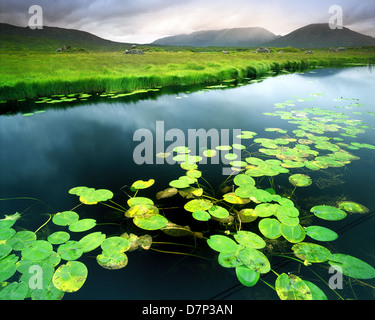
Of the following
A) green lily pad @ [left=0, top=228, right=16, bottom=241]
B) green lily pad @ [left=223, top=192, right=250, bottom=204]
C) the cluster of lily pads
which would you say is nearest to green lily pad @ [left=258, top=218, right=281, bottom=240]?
the cluster of lily pads

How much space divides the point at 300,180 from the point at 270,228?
3.69ft

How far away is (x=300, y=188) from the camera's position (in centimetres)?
246

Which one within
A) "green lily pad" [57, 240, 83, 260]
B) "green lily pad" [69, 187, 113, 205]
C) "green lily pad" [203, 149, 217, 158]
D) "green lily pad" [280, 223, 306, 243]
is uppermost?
"green lily pad" [203, 149, 217, 158]

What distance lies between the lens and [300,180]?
100 inches

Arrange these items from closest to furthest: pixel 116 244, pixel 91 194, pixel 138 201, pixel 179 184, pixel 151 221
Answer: pixel 116 244 → pixel 151 221 → pixel 138 201 → pixel 91 194 → pixel 179 184

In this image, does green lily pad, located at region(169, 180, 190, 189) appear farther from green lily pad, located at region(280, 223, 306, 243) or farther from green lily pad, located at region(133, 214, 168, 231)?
green lily pad, located at region(280, 223, 306, 243)

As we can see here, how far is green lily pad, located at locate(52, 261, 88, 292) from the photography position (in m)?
1.32

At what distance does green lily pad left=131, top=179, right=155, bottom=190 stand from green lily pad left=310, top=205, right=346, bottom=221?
184 centimetres

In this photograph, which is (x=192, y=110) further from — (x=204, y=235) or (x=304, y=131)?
(x=204, y=235)

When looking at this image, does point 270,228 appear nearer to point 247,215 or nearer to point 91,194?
point 247,215

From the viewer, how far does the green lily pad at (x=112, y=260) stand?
1505 mm

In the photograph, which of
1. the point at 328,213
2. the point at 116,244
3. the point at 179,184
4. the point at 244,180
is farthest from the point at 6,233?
the point at 328,213
